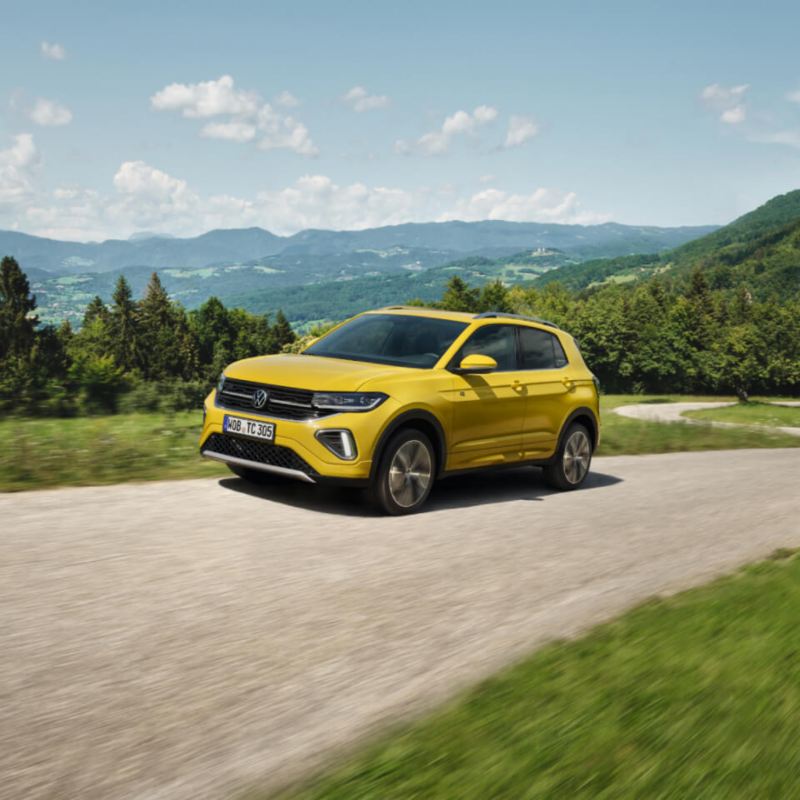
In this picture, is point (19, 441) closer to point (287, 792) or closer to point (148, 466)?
point (148, 466)

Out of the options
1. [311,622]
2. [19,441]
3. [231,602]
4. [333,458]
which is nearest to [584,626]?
[311,622]

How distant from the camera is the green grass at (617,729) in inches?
126

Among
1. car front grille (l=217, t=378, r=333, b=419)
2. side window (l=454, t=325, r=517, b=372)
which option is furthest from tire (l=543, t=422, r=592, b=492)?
car front grille (l=217, t=378, r=333, b=419)

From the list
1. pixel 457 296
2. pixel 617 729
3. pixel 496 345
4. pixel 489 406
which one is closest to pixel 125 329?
pixel 457 296

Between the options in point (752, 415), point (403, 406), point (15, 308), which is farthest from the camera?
point (15, 308)

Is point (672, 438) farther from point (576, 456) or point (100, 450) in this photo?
point (100, 450)

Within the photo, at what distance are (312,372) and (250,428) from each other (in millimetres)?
714

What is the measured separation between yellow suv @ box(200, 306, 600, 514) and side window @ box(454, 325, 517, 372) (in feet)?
0.05

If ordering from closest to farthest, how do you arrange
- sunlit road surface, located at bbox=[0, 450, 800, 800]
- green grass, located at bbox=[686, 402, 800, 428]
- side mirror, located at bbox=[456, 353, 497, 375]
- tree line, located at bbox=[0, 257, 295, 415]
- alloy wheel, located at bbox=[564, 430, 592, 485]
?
sunlit road surface, located at bbox=[0, 450, 800, 800] < side mirror, located at bbox=[456, 353, 497, 375] < alloy wheel, located at bbox=[564, 430, 592, 485] < green grass, located at bbox=[686, 402, 800, 428] < tree line, located at bbox=[0, 257, 295, 415]

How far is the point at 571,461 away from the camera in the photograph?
10773mm

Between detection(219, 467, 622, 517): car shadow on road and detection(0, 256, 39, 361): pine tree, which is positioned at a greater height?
detection(0, 256, 39, 361): pine tree

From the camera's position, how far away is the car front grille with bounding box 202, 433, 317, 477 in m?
8.00

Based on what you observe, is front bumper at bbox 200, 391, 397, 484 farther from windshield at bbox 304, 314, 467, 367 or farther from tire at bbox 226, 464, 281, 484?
tire at bbox 226, 464, 281, 484

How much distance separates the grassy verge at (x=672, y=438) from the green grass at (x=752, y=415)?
1269 inches
